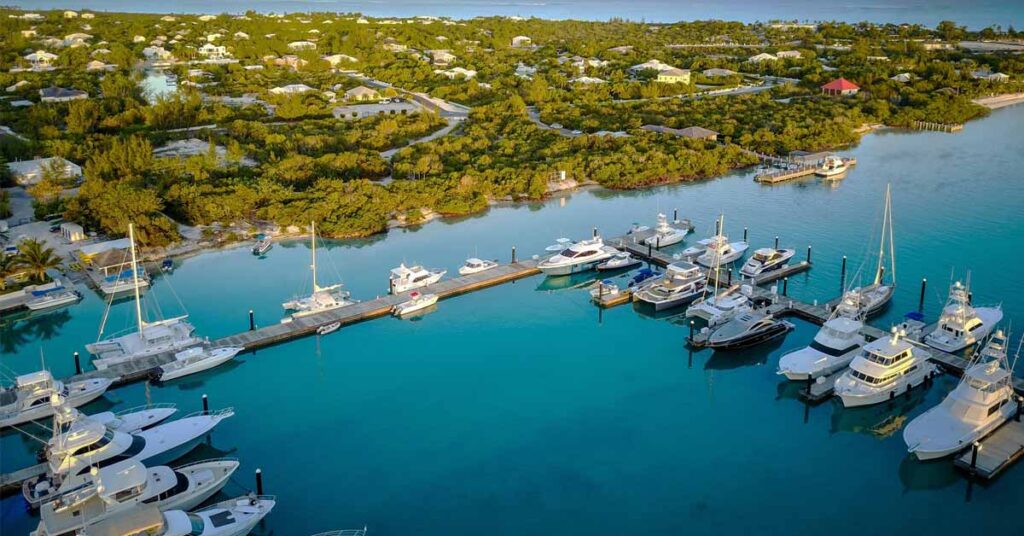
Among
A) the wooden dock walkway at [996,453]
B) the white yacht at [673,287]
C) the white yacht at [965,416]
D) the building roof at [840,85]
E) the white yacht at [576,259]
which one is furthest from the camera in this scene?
the building roof at [840,85]

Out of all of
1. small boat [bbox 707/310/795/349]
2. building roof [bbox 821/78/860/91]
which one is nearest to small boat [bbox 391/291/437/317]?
small boat [bbox 707/310/795/349]

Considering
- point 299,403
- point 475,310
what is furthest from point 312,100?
point 299,403

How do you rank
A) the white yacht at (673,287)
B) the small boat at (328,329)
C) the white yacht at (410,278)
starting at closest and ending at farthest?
the small boat at (328,329)
the white yacht at (673,287)
the white yacht at (410,278)

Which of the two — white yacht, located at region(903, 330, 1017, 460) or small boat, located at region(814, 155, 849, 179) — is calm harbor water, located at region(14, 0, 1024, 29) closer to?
small boat, located at region(814, 155, 849, 179)

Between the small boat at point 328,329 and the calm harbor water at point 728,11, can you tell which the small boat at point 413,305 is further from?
the calm harbor water at point 728,11

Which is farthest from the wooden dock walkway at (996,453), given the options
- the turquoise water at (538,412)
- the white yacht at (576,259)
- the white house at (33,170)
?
the white house at (33,170)

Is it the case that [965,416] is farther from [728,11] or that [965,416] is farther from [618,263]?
[728,11]
